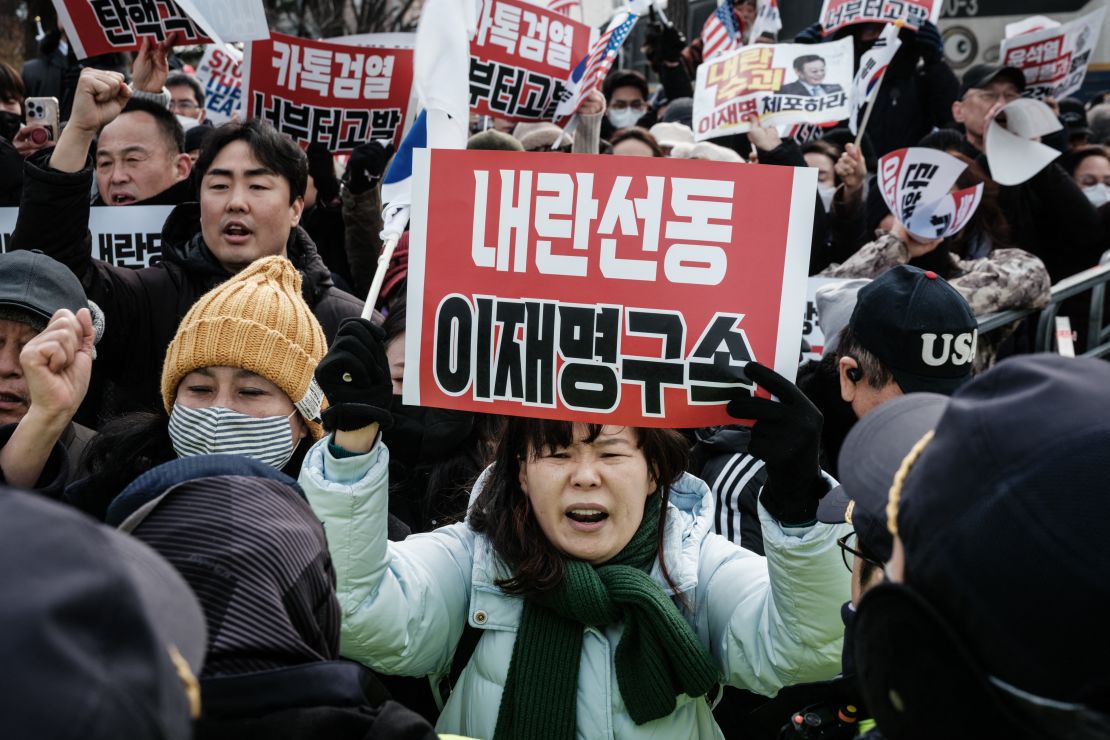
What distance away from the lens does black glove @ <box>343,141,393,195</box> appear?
4910 millimetres

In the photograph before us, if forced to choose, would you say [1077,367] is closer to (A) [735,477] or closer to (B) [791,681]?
(B) [791,681]

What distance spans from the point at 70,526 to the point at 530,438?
5.84ft

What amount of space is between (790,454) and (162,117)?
3.66 meters

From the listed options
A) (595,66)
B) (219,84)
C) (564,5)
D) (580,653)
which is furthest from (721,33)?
(580,653)

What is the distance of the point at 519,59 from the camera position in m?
5.38

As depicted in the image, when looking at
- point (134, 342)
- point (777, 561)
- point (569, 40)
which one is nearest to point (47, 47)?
point (569, 40)

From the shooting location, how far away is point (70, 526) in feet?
3.23

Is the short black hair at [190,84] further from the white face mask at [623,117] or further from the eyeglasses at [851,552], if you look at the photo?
the eyeglasses at [851,552]

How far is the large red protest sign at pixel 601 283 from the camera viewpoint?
255cm

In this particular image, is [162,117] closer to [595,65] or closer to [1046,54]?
[595,65]

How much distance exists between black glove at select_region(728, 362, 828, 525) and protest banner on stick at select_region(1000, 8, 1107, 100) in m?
6.00

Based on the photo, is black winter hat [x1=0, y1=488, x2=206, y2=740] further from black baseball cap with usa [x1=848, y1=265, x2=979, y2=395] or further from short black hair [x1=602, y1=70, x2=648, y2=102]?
short black hair [x1=602, y1=70, x2=648, y2=102]

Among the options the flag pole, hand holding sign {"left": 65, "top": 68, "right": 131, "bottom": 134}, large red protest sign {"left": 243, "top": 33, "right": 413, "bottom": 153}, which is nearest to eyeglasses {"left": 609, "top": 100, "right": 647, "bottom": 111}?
large red protest sign {"left": 243, "top": 33, "right": 413, "bottom": 153}

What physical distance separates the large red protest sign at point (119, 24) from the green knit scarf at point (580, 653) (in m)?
3.39
